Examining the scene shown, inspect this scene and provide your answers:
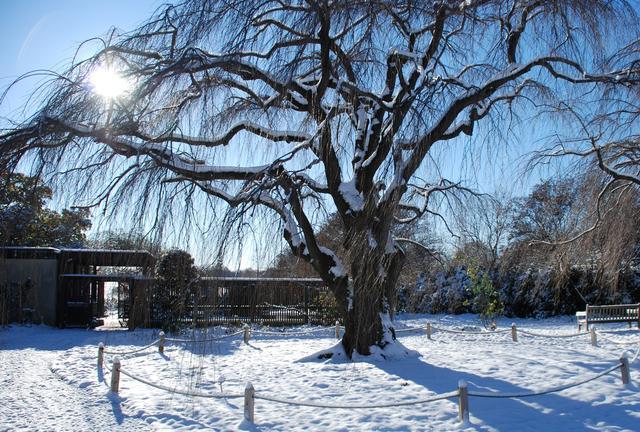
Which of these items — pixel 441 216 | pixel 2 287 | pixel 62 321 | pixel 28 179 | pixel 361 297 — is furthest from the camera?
pixel 62 321

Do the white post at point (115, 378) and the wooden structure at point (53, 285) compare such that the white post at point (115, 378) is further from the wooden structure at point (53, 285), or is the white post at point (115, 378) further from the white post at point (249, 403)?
the wooden structure at point (53, 285)

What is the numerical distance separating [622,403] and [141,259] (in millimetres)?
6481

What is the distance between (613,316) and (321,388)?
12717mm

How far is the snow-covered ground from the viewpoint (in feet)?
23.4

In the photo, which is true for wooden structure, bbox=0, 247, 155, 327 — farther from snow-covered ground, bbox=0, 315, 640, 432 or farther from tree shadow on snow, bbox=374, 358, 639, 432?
tree shadow on snow, bbox=374, 358, 639, 432

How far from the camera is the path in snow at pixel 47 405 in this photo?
740cm

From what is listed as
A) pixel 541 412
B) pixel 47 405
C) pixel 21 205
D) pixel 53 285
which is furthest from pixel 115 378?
pixel 53 285

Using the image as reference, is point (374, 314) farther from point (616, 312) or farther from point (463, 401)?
point (616, 312)

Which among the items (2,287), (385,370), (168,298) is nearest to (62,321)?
(2,287)

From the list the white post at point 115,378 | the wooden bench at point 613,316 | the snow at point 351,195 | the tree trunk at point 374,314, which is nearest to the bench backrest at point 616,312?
the wooden bench at point 613,316

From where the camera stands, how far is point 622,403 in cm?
748

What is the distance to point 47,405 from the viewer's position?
8.51 m

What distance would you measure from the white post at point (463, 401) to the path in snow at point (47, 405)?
3.97m

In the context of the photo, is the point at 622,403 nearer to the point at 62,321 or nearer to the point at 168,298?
the point at 168,298
